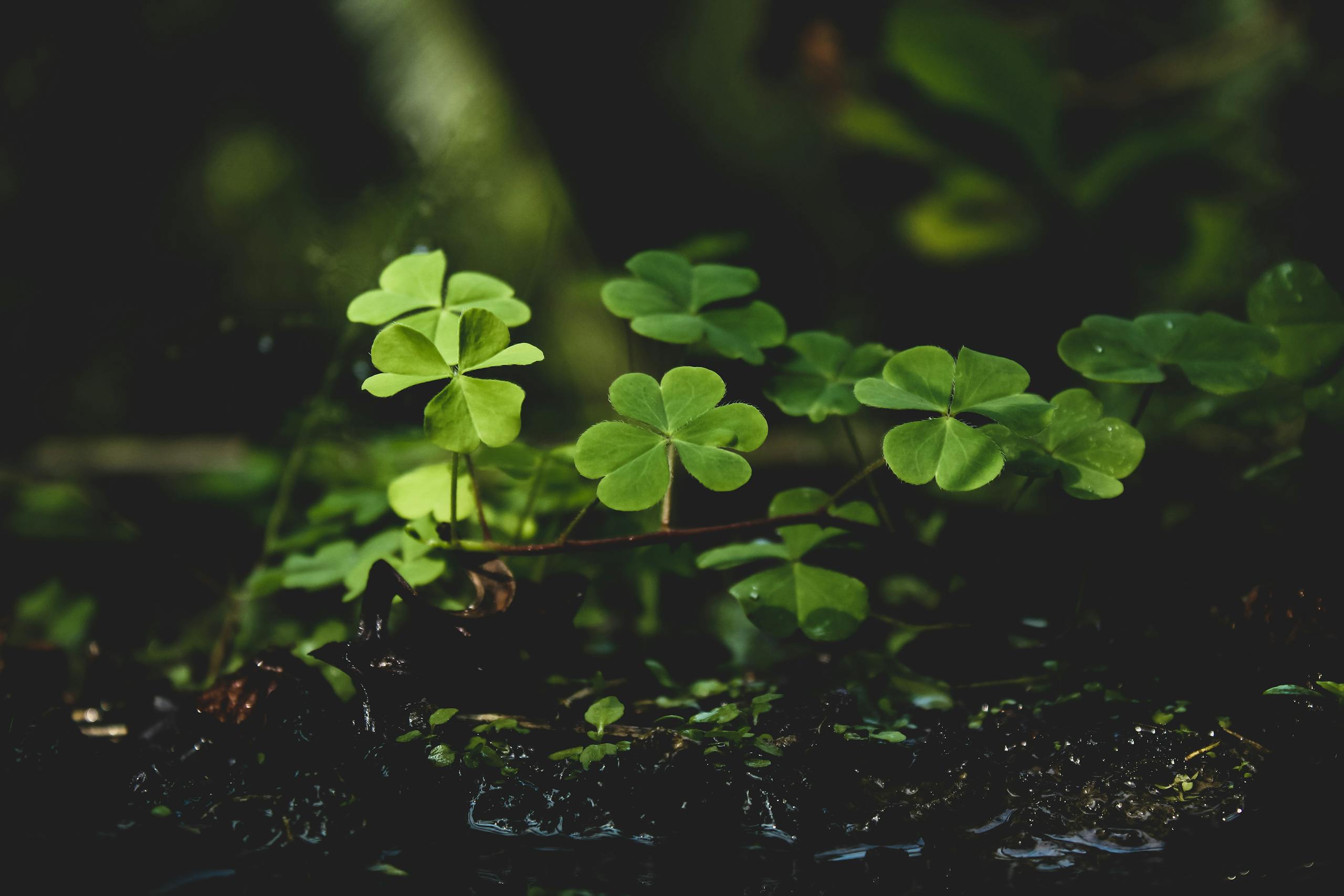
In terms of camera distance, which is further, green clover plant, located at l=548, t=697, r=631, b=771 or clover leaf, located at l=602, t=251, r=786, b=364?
clover leaf, located at l=602, t=251, r=786, b=364

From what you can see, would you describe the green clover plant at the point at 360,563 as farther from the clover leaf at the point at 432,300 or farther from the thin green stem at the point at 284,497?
the clover leaf at the point at 432,300

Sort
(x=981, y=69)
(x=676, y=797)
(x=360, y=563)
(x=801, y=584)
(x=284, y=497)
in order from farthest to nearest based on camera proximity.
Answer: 1. (x=981, y=69)
2. (x=284, y=497)
3. (x=360, y=563)
4. (x=801, y=584)
5. (x=676, y=797)

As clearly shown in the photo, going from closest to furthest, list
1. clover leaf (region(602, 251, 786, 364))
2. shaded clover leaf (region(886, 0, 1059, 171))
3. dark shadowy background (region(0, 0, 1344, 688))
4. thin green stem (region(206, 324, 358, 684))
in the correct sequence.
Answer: clover leaf (region(602, 251, 786, 364)), thin green stem (region(206, 324, 358, 684)), dark shadowy background (region(0, 0, 1344, 688)), shaded clover leaf (region(886, 0, 1059, 171))

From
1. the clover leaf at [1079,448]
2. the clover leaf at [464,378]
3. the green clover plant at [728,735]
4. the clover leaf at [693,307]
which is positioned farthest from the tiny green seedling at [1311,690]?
the clover leaf at [464,378]

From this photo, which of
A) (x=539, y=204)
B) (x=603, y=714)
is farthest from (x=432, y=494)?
(x=539, y=204)

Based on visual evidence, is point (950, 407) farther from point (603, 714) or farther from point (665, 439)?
point (603, 714)

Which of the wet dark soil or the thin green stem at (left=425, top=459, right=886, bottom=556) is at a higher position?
the thin green stem at (left=425, top=459, right=886, bottom=556)

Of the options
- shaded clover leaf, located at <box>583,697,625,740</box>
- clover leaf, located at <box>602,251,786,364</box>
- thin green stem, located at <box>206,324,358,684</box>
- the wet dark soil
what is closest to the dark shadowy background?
thin green stem, located at <box>206,324,358,684</box>

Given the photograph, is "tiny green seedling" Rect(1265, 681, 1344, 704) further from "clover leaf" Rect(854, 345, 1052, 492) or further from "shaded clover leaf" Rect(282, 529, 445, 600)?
"shaded clover leaf" Rect(282, 529, 445, 600)

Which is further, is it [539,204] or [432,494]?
[539,204]
